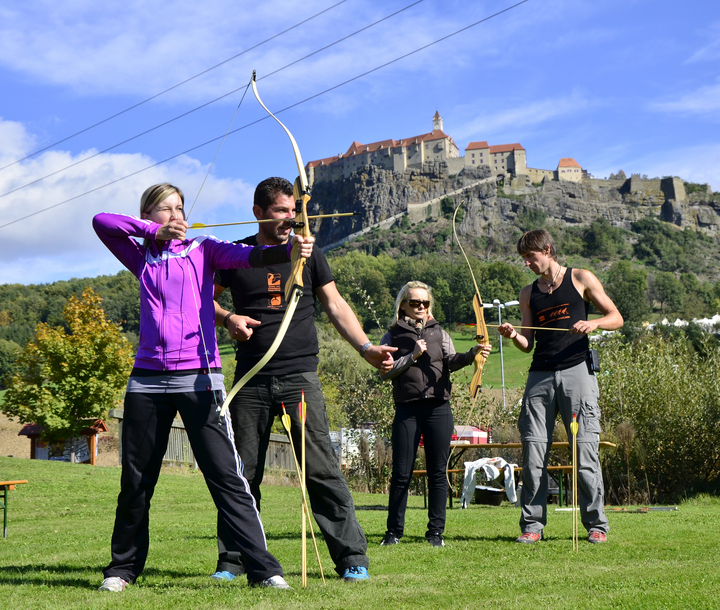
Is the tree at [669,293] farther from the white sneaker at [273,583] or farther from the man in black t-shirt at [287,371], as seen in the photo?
the white sneaker at [273,583]

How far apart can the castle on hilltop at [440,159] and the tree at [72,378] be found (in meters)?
135

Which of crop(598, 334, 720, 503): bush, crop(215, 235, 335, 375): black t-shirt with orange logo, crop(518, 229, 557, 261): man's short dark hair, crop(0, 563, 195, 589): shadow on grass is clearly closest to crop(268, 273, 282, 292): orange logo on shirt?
crop(215, 235, 335, 375): black t-shirt with orange logo

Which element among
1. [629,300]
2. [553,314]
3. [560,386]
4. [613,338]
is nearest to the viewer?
[560,386]

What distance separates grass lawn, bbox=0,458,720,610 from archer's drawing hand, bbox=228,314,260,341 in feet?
3.69

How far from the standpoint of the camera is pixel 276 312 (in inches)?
144

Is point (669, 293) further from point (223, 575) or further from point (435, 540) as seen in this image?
point (223, 575)

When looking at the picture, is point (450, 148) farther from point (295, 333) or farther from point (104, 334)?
point (295, 333)

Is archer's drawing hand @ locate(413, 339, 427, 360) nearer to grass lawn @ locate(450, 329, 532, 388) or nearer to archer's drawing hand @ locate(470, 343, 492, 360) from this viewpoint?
archer's drawing hand @ locate(470, 343, 492, 360)

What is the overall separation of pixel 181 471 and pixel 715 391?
10.9 metres

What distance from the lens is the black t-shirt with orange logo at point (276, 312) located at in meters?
3.52

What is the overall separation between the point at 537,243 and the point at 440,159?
506 feet

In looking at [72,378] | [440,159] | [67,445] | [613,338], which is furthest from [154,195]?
[440,159]

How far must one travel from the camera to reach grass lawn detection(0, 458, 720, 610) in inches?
109

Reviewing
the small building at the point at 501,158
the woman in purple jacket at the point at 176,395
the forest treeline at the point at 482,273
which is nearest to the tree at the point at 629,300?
the forest treeline at the point at 482,273
